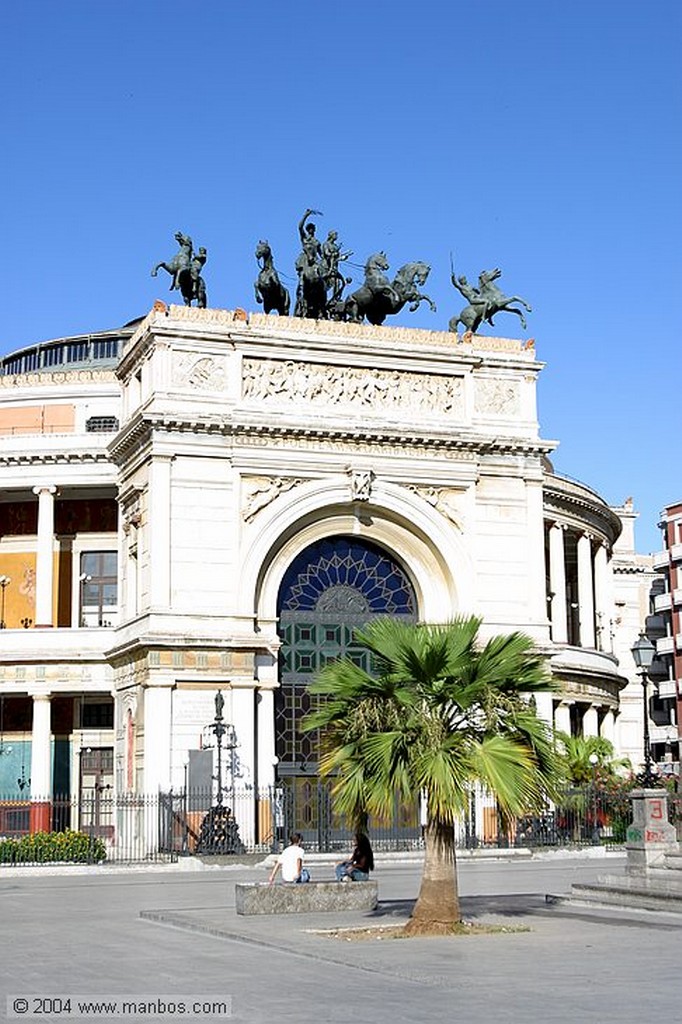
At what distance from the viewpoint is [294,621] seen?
50.3 meters

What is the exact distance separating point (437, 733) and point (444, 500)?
2937 cm

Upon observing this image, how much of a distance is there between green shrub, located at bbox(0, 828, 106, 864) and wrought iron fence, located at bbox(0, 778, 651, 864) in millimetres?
28

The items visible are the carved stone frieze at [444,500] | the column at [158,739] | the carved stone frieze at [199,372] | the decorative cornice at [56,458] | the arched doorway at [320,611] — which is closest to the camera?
the column at [158,739]

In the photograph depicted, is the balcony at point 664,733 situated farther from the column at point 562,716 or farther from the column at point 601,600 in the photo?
the column at point 562,716

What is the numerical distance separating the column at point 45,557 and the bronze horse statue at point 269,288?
508 inches

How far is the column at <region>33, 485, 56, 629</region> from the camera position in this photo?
58250 mm

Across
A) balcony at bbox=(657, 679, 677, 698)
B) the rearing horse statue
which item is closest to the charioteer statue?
the rearing horse statue

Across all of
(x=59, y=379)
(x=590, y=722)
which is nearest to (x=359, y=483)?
(x=59, y=379)

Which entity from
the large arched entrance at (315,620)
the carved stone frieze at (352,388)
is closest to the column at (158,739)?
the large arched entrance at (315,620)

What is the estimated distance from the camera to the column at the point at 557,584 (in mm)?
65250

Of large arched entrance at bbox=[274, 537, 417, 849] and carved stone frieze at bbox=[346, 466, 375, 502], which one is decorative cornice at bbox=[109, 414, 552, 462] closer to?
carved stone frieze at bbox=[346, 466, 375, 502]

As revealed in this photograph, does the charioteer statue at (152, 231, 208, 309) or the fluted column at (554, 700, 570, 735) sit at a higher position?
the charioteer statue at (152, 231, 208, 309)

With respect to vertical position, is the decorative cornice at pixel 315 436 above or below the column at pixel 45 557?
above

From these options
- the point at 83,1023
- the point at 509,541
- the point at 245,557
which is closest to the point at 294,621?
the point at 245,557
